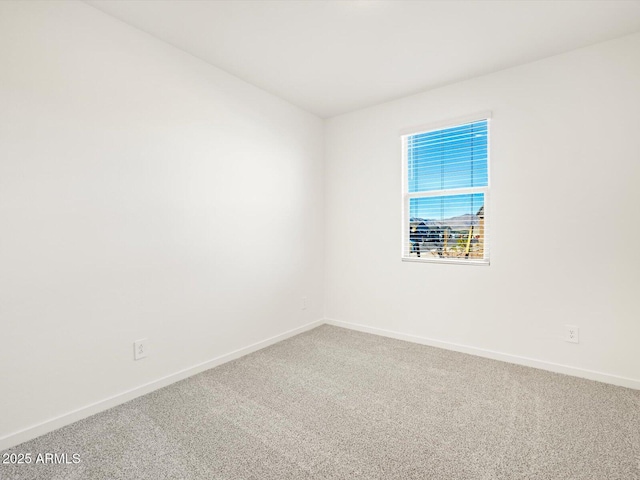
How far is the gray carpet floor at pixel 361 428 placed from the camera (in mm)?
1486

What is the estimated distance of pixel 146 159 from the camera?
2.20 metres

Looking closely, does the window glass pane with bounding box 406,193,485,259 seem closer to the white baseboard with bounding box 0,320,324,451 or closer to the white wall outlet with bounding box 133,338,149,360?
the white baseboard with bounding box 0,320,324,451

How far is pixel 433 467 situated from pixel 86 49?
296 cm

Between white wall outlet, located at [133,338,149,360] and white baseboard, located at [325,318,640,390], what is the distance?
84.1 inches

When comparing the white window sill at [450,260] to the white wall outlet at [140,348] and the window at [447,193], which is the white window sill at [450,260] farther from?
the white wall outlet at [140,348]

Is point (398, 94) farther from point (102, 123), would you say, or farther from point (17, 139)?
point (17, 139)

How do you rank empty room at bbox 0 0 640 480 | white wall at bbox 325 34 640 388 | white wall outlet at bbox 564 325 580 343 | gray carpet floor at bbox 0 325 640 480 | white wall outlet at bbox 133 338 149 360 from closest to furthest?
gray carpet floor at bbox 0 325 640 480
empty room at bbox 0 0 640 480
white wall outlet at bbox 133 338 149 360
white wall at bbox 325 34 640 388
white wall outlet at bbox 564 325 580 343

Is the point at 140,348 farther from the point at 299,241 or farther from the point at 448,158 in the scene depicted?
the point at 448,158

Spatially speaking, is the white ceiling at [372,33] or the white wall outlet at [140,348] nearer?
the white ceiling at [372,33]

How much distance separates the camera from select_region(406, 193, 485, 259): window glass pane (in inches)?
114

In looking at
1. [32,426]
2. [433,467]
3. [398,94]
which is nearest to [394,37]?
[398,94]

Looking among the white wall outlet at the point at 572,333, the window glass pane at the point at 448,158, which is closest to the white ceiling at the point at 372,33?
the window glass pane at the point at 448,158

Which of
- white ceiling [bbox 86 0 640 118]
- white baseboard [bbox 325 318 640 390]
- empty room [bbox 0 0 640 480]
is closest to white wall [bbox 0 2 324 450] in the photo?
empty room [bbox 0 0 640 480]

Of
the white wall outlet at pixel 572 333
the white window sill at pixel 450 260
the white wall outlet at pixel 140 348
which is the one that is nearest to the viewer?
the white wall outlet at pixel 140 348
